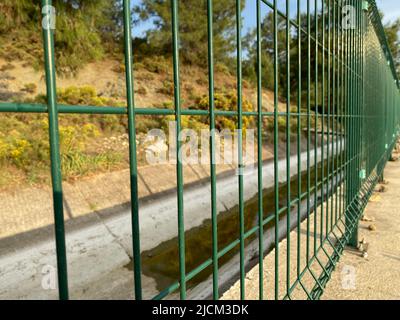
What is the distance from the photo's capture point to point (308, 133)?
2209mm

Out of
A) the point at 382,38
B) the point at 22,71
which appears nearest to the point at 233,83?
the point at 22,71

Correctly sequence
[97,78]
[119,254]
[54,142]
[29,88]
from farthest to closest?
[97,78], [29,88], [119,254], [54,142]

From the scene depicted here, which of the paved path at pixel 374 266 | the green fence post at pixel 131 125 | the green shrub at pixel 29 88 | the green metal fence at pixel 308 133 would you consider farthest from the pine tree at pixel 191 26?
the green fence post at pixel 131 125

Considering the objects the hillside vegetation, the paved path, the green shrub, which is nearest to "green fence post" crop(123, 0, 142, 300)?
the hillside vegetation

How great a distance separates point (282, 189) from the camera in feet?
27.5

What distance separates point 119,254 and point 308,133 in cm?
315

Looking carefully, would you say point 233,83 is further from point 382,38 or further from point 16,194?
point 16,194

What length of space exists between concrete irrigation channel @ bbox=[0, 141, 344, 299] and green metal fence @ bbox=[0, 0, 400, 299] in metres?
0.39

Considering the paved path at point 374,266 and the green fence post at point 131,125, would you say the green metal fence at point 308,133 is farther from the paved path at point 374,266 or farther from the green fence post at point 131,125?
the paved path at point 374,266

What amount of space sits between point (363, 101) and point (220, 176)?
4.88 metres

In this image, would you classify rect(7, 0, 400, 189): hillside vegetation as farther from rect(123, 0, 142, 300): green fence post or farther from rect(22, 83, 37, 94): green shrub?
rect(123, 0, 142, 300): green fence post

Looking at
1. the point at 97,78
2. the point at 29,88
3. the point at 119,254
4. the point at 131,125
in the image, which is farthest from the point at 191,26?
the point at 131,125

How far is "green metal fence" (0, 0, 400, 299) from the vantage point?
83cm

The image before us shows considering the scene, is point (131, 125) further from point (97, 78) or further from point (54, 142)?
point (97, 78)
